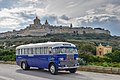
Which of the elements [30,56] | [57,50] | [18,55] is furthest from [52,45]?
[18,55]

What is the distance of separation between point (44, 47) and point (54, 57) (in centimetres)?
174

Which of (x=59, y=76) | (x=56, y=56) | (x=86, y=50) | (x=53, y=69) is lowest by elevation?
(x=59, y=76)

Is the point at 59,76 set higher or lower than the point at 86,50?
lower

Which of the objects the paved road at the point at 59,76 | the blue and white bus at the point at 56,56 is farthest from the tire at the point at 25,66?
the paved road at the point at 59,76

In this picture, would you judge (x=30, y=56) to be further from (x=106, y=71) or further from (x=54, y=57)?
(x=106, y=71)

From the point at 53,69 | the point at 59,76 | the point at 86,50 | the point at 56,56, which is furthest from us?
the point at 86,50

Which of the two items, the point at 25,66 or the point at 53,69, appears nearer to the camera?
the point at 53,69

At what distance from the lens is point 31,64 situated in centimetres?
2358

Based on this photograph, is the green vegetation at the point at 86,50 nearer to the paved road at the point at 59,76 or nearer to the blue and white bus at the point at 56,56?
the blue and white bus at the point at 56,56

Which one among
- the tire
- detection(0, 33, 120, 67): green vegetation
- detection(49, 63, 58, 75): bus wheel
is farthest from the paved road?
detection(0, 33, 120, 67): green vegetation

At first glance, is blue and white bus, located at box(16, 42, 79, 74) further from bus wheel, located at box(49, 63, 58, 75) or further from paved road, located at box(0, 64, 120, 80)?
paved road, located at box(0, 64, 120, 80)

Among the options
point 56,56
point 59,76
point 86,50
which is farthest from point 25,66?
point 86,50

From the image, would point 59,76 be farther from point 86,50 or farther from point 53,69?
point 86,50

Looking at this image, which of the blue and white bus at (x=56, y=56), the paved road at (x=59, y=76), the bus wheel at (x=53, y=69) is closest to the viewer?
the paved road at (x=59, y=76)
